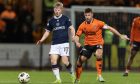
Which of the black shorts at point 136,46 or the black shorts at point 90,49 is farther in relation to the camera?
the black shorts at point 136,46

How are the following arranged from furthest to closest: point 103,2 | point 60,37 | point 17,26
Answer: point 103,2 < point 17,26 < point 60,37

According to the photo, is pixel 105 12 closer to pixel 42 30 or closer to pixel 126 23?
pixel 126 23

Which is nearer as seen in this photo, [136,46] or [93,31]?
[93,31]

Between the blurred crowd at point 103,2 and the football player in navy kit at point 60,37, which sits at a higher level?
the blurred crowd at point 103,2

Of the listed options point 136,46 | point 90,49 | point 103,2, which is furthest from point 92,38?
point 103,2

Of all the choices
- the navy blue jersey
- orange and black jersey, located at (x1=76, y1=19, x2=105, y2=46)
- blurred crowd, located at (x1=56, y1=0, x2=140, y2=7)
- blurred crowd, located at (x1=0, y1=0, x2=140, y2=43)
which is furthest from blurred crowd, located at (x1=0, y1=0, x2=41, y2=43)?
orange and black jersey, located at (x1=76, y1=19, x2=105, y2=46)

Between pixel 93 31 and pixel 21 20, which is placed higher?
pixel 21 20

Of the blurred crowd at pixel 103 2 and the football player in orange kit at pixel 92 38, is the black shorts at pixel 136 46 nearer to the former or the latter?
the football player in orange kit at pixel 92 38

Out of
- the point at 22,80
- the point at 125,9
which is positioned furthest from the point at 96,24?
the point at 125,9

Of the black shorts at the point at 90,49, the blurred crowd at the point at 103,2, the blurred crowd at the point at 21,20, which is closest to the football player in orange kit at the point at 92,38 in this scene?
the black shorts at the point at 90,49

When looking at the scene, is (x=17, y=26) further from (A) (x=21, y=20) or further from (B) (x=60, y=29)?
(B) (x=60, y=29)

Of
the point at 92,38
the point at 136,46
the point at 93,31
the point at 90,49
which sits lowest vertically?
the point at 136,46

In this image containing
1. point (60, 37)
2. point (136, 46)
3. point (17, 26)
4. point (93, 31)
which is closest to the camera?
point (60, 37)

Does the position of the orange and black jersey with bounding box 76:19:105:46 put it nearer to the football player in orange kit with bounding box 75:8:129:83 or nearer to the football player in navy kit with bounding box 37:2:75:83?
the football player in orange kit with bounding box 75:8:129:83
